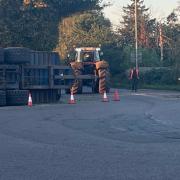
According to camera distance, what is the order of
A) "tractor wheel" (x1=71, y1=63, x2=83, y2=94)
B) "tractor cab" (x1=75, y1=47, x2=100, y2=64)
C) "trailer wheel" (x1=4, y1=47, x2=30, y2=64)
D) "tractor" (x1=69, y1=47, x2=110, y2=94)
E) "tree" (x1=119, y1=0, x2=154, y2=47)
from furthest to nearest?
"tree" (x1=119, y1=0, x2=154, y2=47)
"tractor cab" (x1=75, y1=47, x2=100, y2=64)
"tractor" (x1=69, y1=47, x2=110, y2=94)
"tractor wheel" (x1=71, y1=63, x2=83, y2=94)
"trailer wheel" (x1=4, y1=47, x2=30, y2=64)

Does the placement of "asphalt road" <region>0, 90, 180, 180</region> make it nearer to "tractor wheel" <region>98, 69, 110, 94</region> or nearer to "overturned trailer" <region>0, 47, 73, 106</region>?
"overturned trailer" <region>0, 47, 73, 106</region>

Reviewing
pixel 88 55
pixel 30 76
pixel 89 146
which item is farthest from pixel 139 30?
pixel 89 146

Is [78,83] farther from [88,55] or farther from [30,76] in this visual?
[30,76]

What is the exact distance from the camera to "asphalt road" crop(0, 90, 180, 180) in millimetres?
11398

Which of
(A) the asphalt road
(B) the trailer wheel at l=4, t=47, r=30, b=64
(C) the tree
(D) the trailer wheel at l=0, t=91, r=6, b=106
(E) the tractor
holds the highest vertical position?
(C) the tree

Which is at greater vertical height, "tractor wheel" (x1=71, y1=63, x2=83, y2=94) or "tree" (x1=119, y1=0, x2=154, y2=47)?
"tree" (x1=119, y1=0, x2=154, y2=47)

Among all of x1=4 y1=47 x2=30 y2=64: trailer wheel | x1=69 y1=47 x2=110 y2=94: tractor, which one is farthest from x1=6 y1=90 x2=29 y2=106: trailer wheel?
x1=69 y1=47 x2=110 y2=94: tractor

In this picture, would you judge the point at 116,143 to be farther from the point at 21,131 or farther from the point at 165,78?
the point at 165,78

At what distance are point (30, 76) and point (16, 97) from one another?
195 centimetres

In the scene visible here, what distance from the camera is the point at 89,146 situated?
15.1 metres

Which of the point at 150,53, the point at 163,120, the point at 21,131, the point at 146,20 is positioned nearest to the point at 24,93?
the point at 163,120

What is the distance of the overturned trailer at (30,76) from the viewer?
30.9m

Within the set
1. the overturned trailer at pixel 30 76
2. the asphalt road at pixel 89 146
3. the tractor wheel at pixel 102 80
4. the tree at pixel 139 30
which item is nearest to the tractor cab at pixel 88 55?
the tractor wheel at pixel 102 80

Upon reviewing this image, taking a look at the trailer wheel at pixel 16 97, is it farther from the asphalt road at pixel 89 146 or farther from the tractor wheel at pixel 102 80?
the tractor wheel at pixel 102 80
